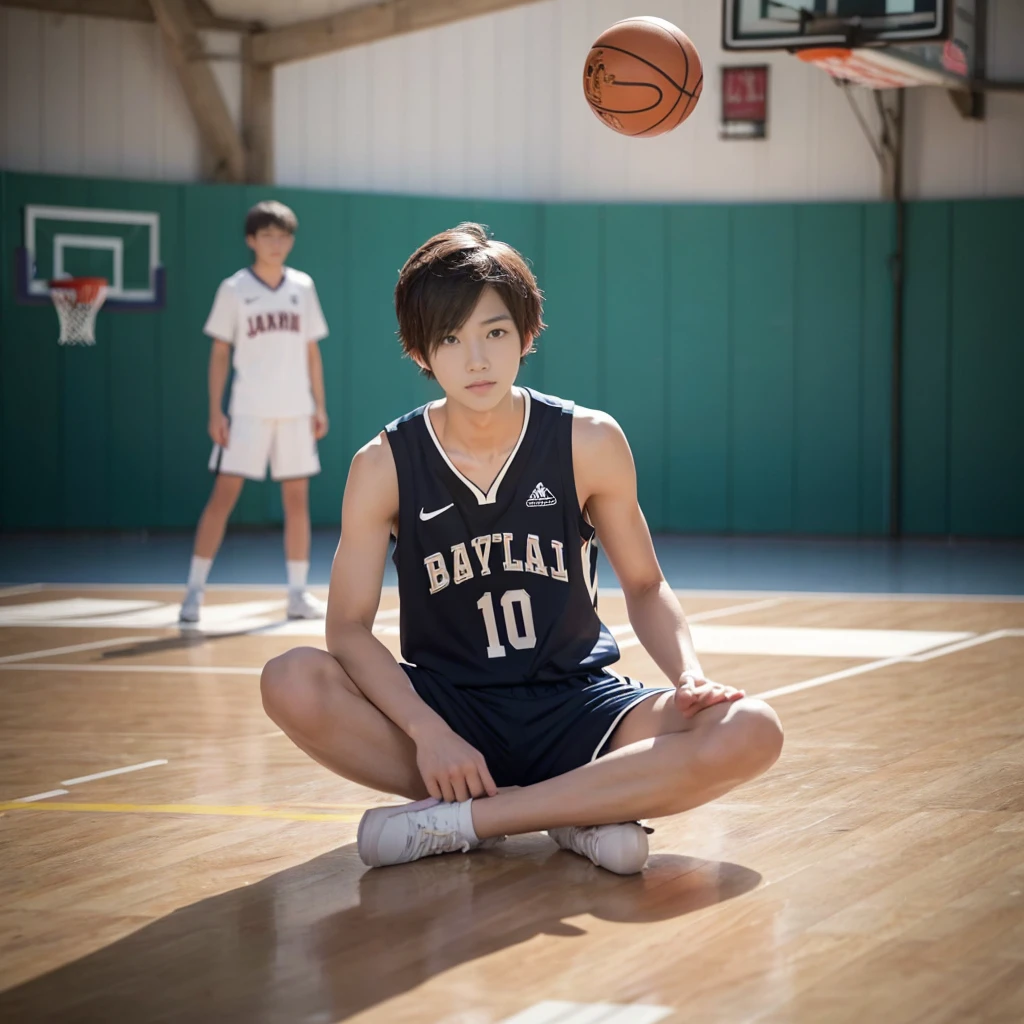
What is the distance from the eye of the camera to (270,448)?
623 cm

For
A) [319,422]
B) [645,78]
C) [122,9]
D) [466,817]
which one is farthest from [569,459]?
[122,9]

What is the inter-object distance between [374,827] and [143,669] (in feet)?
8.12

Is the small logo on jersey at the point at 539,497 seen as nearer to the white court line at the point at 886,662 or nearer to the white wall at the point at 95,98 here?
the white court line at the point at 886,662

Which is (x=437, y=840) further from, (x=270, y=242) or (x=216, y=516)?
(x=270, y=242)

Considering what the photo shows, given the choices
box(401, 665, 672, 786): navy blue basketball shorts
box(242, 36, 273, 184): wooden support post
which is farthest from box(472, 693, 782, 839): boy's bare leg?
box(242, 36, 273, 184): wooden support post

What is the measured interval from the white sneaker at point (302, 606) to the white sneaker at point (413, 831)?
3534 millimetres

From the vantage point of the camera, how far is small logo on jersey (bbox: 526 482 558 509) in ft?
8.61

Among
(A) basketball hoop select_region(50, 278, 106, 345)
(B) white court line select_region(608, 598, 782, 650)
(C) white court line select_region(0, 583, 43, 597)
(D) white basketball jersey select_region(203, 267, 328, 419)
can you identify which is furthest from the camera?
(A) basketball hoop select_region(50, 278, 106, 345)

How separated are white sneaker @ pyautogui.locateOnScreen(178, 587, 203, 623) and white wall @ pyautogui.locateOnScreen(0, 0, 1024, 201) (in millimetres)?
5444

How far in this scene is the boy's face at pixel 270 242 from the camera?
19.8 feet

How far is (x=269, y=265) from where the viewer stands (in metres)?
6.16

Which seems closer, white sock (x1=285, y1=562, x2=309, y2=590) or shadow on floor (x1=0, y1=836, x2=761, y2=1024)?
shadow on floor (x1=0, y1=836, x2=761, y2=1024)

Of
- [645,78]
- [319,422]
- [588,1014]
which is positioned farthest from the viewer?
[319,422]

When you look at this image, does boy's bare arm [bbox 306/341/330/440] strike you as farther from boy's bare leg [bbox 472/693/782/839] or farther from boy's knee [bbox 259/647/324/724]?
boy's bare leg [bbox 472/693/782/839]
